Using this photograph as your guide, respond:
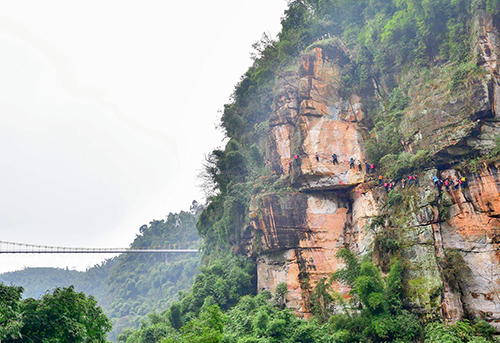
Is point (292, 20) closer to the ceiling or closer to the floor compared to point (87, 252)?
closer to the ceiling

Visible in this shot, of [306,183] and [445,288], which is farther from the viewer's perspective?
[306,183]

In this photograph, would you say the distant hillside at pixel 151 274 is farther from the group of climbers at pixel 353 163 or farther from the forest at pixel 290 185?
the group of climbers at pixel 353 163

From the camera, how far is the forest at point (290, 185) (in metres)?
15.4

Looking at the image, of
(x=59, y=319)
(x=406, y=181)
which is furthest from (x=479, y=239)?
(x=59, y=319)

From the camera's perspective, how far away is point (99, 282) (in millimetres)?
79625

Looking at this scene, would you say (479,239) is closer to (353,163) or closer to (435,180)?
(435,180)

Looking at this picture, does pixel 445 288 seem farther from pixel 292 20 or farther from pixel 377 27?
pixel 292 20

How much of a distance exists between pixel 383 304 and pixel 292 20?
2290 cm

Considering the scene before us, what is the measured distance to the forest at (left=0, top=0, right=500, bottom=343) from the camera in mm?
15445

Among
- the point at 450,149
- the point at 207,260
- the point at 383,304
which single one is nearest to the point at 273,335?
the point at 383,304

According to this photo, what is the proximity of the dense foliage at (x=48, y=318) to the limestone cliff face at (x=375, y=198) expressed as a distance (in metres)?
12.1

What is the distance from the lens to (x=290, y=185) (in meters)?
22.7

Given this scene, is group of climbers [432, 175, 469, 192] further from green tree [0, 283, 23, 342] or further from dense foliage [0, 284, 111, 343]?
green tree [0, 283, 23, 342]

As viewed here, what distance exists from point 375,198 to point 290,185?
5.27m
